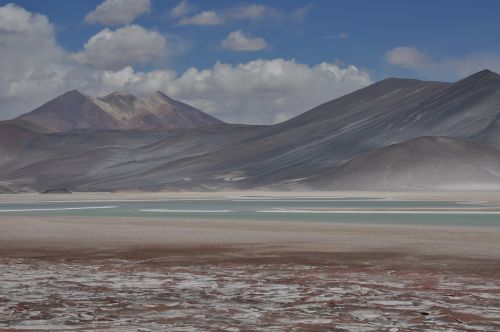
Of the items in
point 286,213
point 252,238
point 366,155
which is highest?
point 366,155

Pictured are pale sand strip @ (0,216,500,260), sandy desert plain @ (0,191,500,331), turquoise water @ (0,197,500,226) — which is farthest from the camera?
turquoise water @ (0,197,500,226)

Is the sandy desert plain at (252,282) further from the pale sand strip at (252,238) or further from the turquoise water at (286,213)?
the turquoise water at (286,213)

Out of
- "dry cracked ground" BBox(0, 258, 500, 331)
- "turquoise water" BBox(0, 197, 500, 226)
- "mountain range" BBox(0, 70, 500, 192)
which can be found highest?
"mountain range" BBox(0, 70, 500, 192)

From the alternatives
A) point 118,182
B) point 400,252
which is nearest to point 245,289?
point 400,252

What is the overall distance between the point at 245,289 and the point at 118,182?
161380 mm

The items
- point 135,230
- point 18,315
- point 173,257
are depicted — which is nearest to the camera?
point 18,315

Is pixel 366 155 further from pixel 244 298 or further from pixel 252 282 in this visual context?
pixel 244 298

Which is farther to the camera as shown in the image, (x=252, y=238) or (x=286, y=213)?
(x=286, y=213)

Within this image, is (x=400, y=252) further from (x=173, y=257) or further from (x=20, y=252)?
(x=20, y=252)

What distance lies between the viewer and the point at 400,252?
19.0 m

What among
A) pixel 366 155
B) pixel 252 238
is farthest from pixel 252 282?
pixel 366 155

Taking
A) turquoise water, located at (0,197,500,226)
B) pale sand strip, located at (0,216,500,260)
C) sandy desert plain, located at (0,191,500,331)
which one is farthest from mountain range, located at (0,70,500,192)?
sandy desert plain, located at (0,191,500,331)

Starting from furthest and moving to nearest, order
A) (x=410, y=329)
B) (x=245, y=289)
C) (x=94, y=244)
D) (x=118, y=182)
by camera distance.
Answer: (x=118, y=182) < (x=94, y=244) < (x=245, y=289) < (x=410, y=329)

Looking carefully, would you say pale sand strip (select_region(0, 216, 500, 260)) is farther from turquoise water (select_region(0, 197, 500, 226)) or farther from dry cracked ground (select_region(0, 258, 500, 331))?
turquoise water (select_region(0, 197, 500, 226))
